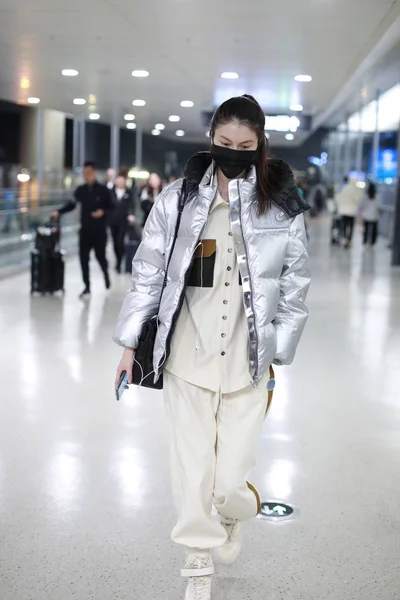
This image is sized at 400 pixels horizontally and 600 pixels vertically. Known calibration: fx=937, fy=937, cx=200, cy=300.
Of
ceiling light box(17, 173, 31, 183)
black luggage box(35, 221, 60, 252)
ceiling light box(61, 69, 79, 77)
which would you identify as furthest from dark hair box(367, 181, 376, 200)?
black luggage box(35, 221, 60, 252)

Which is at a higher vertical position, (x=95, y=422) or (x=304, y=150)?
(x=304, y=150)

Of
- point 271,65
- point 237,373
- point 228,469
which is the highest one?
point 271,65

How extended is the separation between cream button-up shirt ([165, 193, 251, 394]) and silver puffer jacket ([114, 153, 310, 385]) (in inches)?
2.6

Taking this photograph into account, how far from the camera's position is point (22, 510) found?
4309 millimetres

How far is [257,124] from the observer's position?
3260 millimetres

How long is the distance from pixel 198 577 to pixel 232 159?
148 centimetres

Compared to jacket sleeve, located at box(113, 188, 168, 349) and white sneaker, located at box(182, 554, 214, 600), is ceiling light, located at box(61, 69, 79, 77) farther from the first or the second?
white sneaker, located at box(182, 554, 214, 600)

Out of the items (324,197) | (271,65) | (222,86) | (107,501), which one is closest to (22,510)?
(107,501)

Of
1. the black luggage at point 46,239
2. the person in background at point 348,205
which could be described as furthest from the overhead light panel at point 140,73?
the person in background at point 348,205

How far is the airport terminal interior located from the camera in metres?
3.79

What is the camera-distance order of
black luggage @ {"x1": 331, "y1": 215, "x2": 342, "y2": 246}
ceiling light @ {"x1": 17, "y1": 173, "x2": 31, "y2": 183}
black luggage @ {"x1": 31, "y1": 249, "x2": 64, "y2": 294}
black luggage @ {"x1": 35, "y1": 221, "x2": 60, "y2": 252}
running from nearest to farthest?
black luggage @ {"x1": 31, "y1": 249, "x2": 64, "y2": 294} < black luggage @ {"x1": 35, "y1": 221, "x2": 60, "y2": 252} < ceiling light @ {"x1": 17, "y1": 173, "x2": 31, "y2": 183} < black luggage @ {"x1": 331, "y1": 215, "x2": 342, "y2": 246}

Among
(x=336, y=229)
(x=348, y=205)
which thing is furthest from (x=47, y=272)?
(x=336, y=229)

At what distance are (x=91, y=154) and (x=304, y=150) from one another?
1842 centimetres

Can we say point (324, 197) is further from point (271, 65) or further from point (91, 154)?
point (271, 65)
